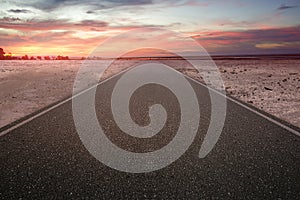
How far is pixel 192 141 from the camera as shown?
5102 mm

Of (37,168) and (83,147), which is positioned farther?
(83,147)

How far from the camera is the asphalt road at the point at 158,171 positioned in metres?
3.24

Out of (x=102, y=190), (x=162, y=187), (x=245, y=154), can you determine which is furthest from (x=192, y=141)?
(x=102, y=190)

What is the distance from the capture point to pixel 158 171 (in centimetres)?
384

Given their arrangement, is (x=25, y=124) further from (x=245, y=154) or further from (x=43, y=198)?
(x=245, y=154)

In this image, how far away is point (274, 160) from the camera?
164 inches

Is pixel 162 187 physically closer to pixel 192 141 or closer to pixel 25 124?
pixel 192 141

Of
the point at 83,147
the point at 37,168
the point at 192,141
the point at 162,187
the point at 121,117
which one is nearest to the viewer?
the point at 162,187

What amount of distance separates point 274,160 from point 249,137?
115 cm

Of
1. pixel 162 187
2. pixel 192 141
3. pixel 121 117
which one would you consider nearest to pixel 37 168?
pixel 162 187

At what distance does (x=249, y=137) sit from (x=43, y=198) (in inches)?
155

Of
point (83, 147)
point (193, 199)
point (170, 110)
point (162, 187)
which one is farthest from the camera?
point (170, 110)

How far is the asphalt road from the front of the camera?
324 centimetres

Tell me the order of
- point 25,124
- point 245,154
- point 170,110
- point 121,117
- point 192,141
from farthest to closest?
point 170,110 → point 121,117 → point 25,124 → point 192,141 → point 245,154
